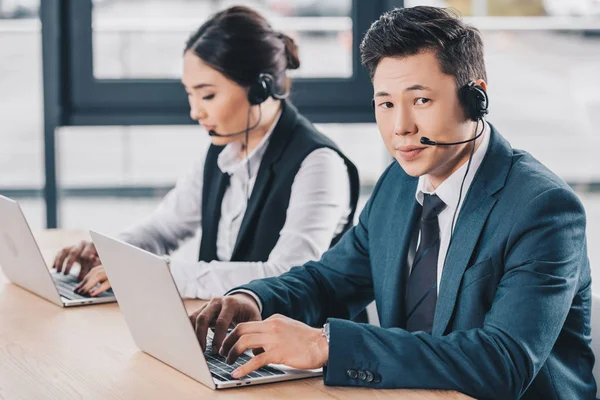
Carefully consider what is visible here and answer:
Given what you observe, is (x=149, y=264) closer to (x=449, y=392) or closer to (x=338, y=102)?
(x=449, y=392)

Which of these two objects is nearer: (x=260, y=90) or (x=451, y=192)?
(x=451, y=192)

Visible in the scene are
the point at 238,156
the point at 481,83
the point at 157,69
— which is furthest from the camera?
the point at 157,69

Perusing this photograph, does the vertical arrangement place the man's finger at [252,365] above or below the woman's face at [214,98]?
below

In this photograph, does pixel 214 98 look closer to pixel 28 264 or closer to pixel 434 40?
pixel 28 264

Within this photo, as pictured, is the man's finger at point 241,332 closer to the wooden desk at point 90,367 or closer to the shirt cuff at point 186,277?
the wooden desk at point 90,367

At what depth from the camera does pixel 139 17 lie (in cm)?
371

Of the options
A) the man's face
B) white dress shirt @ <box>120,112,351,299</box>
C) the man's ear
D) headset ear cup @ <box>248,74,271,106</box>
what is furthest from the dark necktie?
headset ear cup @ <box>248,74,271,106</box>

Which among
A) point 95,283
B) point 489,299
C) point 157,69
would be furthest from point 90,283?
point 157,69

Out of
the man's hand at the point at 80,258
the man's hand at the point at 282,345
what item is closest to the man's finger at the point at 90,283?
the man's hand at the point at 80,258

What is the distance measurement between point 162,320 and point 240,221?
1062 millimetres

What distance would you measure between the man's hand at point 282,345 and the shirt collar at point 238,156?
3.51ft

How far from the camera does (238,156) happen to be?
2.52 metres

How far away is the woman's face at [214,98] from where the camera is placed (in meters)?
2.39

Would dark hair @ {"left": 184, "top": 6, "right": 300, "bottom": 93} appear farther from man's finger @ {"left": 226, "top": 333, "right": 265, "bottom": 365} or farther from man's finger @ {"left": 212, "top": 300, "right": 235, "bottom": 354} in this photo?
man's finger @ {"left": 226, "top": 333, "right": 265, "bottom": 365}
